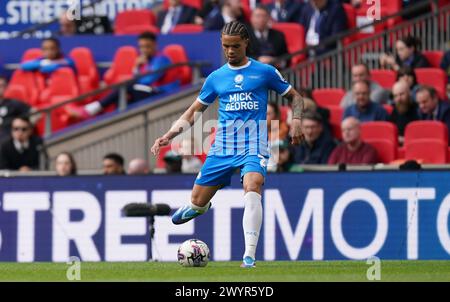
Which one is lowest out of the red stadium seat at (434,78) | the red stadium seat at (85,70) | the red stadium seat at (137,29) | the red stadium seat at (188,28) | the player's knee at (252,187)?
the player's knee at (252,187)

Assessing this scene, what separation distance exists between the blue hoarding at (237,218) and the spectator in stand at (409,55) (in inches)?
149

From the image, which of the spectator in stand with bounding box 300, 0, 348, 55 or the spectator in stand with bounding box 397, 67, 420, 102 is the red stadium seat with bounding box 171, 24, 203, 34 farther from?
the spectator in stand with bounding box 397, 67, 420, 102

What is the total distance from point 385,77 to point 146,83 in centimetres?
376

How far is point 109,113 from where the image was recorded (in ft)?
71.3

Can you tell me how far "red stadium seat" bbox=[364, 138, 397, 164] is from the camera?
60.6 ft

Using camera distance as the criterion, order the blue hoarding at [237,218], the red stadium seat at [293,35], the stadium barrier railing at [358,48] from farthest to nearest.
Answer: the red stadium seat at [293,35] < the stadium barrier railing at [358,48] < the blue hoarding at [237,218]

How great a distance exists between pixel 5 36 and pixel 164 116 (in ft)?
18.4

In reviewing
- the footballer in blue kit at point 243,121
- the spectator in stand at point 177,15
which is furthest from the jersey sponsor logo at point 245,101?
the spectator in stand at point 177,15

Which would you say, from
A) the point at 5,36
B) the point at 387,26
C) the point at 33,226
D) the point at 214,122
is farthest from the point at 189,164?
the point at 5,36

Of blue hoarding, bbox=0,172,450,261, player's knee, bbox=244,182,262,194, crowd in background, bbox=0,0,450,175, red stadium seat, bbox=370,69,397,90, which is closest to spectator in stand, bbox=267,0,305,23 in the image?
crowd in background, bbox=0,0,450,175

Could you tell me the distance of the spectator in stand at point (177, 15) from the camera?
77.8 ft

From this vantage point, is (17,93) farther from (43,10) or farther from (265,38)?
(265,38)

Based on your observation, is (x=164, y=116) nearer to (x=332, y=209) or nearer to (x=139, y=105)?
(x=139, y=105)

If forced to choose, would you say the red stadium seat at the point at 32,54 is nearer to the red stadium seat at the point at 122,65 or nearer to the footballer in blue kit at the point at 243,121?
the red stadium seat at the point at 122,65
